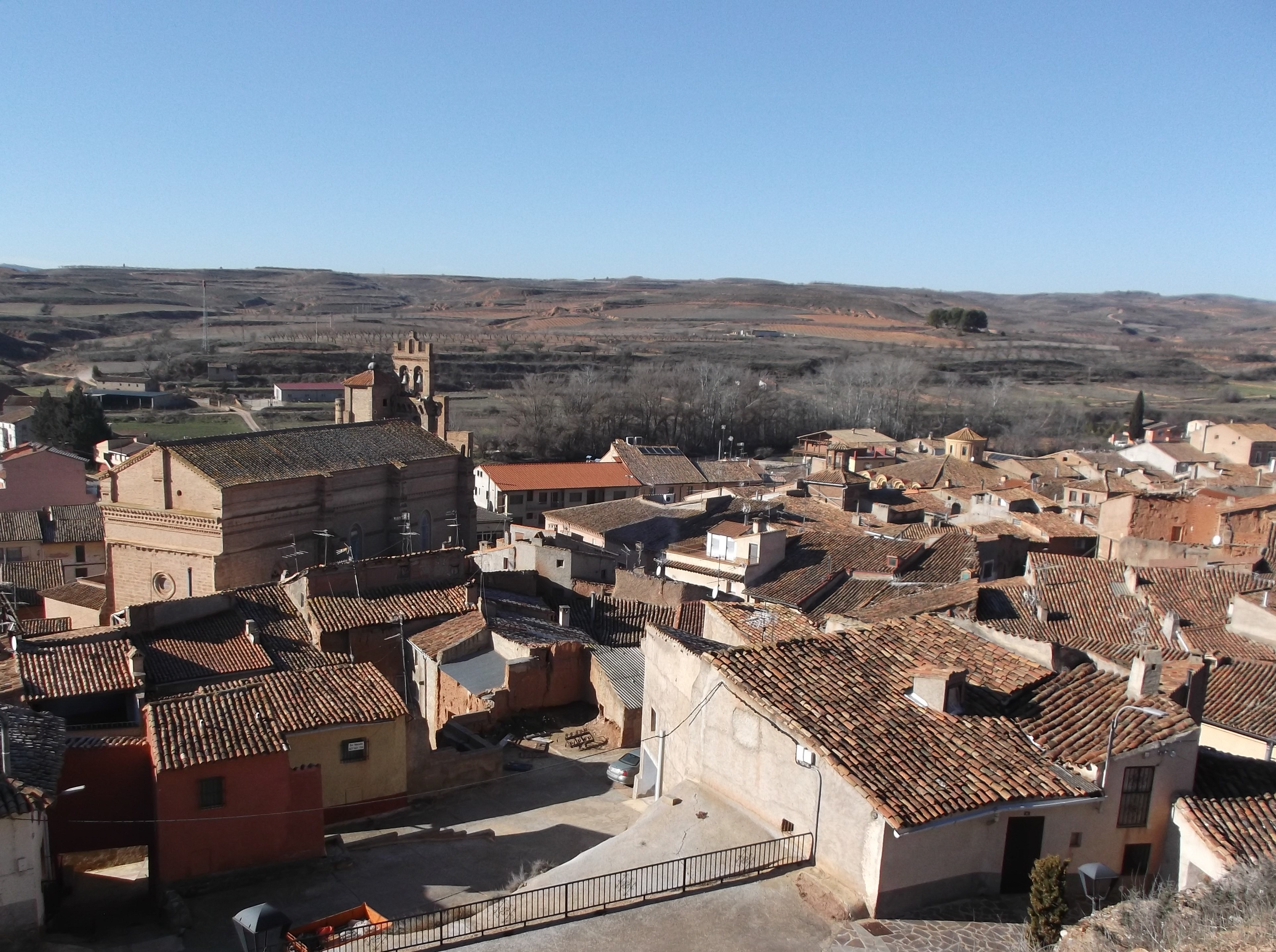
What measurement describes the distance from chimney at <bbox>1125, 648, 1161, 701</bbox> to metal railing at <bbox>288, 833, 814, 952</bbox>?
3704 millimetres

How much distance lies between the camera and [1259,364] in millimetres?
143875

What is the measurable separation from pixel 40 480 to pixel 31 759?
31.3 metres

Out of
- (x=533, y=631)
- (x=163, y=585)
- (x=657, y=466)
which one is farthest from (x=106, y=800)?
(x=657, y=466)

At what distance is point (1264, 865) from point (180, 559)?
2257cm

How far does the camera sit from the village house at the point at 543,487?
45.2 m

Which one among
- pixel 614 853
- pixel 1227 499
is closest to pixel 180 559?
pixel 614 853

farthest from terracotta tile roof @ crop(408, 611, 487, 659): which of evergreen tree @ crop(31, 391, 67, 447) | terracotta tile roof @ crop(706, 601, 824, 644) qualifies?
evergreen tree @ crop(31, 391, 67, 447)

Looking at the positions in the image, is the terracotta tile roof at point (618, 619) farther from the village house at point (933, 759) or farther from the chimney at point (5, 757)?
the chimney at point (5, 757)

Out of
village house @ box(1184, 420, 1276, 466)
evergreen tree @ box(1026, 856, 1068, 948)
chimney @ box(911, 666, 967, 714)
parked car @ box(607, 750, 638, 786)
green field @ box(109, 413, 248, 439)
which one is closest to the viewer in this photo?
evergreen tree @ box(1026, 856, 1068, 948)

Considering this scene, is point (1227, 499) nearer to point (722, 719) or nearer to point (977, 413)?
point (722, 719)

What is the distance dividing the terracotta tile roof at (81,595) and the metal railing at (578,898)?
1807 cm

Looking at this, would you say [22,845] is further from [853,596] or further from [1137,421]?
[1137,421]

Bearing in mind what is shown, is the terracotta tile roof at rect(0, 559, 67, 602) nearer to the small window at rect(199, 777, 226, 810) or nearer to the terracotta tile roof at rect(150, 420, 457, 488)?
the terracotta tile roof at rect(150, 420, 457, 488)

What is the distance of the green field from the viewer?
62.6m
